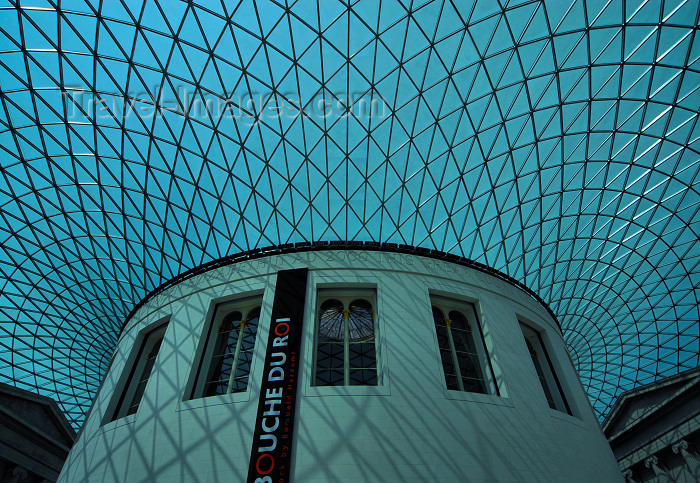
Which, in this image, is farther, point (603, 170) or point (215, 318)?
point (603, 170)

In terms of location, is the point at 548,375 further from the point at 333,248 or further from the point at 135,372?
the point at 135,372

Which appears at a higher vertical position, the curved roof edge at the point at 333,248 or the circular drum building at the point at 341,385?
the curved roof edge at the point at 333,248

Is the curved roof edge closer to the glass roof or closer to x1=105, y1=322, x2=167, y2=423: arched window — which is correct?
the glass roof

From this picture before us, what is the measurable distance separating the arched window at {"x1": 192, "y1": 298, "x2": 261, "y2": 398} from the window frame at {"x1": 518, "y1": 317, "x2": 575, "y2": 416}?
1635 cm

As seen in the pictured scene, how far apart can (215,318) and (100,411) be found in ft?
26.9

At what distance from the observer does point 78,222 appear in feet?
93.4

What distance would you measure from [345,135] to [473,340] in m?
14.2

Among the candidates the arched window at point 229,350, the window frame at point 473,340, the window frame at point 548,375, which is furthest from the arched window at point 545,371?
the arched window at point 229,350

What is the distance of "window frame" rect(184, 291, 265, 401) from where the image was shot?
2086cm

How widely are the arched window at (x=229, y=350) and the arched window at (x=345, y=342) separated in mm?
4232

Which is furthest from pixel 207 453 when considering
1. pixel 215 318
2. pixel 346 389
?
pixel 215 318

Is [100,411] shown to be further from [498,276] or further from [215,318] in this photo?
[498,276]

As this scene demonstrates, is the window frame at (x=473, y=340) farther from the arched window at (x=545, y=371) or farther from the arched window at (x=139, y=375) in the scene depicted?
the arched window at (x=139, y=375)

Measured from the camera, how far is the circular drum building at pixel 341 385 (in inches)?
679
